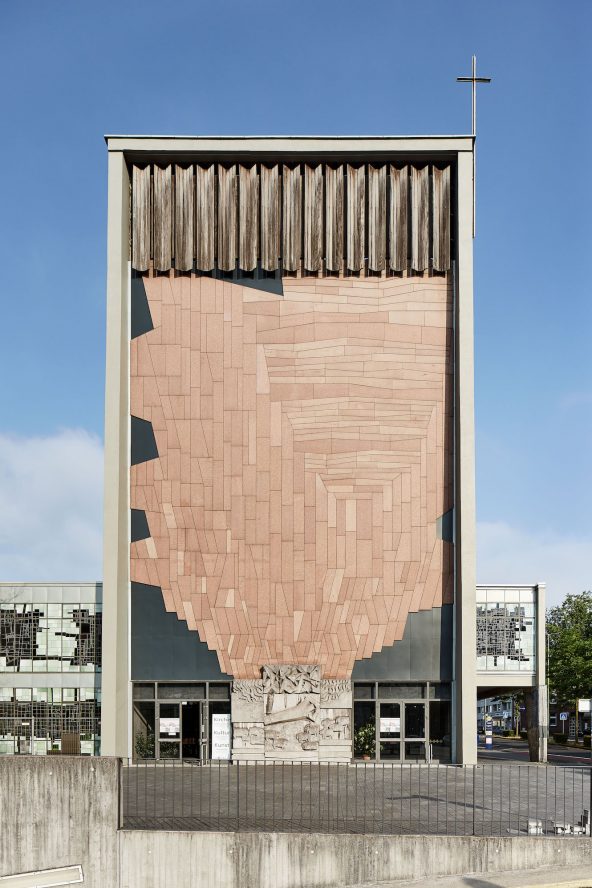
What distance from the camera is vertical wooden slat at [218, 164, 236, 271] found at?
28.0m

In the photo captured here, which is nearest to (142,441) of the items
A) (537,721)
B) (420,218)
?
(420,218)

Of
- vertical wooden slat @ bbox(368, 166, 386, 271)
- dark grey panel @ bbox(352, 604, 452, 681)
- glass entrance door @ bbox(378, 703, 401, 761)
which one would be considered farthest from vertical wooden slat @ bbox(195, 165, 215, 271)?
glass entrance door @ bbox(378, 703, 401, 761)

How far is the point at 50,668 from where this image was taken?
28484 millimetres

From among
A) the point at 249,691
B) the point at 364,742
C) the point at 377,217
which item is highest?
the point at 377,217

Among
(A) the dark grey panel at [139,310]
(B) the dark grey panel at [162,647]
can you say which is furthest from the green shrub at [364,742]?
(A) the dark grey panel at [139,310]

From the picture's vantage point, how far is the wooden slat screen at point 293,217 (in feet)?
92.1

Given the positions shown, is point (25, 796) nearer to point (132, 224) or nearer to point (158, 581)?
point (158, 581)

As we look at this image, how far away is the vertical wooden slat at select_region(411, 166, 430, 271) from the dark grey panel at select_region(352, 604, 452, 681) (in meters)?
11.0

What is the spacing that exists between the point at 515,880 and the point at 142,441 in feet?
56.0

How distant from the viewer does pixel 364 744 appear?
26.6m

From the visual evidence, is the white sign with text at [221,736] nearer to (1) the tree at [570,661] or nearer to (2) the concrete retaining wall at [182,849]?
(2) the concrete retaining wall at [182,849]

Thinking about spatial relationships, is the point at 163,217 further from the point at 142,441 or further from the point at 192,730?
the point at 192,730

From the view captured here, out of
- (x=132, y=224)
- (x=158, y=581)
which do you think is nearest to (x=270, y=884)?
(x=158, y=581)

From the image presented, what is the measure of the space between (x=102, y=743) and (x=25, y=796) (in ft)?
35.8
